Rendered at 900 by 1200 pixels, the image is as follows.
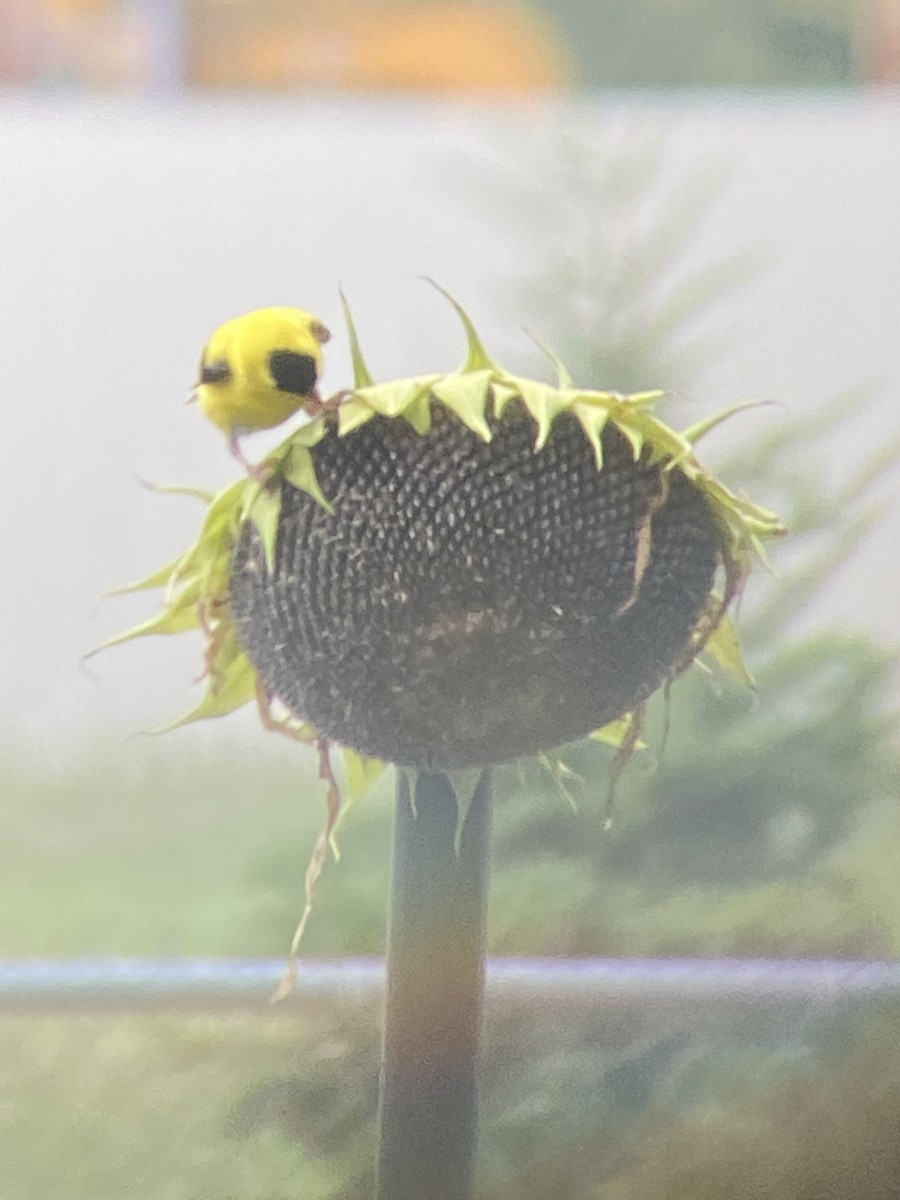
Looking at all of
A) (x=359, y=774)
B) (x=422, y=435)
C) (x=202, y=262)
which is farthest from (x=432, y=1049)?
(x=202, y=262)

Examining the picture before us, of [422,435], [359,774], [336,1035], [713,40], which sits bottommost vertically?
[336,1035]

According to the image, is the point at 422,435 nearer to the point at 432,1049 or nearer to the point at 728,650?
the point at 728,650

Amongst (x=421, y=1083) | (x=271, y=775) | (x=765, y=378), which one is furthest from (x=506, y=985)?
(x=765, y=378)

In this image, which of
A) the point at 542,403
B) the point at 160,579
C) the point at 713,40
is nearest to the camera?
the point at 542,403

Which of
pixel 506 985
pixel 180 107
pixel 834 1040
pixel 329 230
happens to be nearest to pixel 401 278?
pixel 329 230

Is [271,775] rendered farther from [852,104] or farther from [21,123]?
[852,104]

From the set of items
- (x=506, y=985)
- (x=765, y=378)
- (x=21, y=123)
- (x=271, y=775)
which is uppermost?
(x=21, y=123)

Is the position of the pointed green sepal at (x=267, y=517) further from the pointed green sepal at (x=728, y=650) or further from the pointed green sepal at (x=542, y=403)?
the pointed green sepal at (x=728, y=650)

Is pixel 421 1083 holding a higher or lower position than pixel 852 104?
lower
